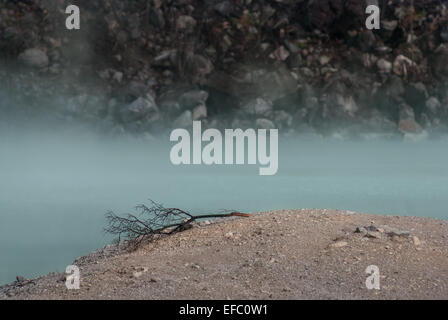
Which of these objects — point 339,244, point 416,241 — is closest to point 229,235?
point 339,244

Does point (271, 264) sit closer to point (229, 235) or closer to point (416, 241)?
point (229, 235)

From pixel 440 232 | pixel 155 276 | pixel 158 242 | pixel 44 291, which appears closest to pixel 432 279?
pixel 440 232

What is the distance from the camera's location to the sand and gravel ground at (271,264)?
234cm

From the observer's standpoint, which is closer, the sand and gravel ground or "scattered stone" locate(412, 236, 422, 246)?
the sand and gravel ground

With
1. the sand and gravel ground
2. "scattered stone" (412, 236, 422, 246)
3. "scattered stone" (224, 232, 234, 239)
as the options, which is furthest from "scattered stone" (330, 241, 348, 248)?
"scattered stone" (224, 232, 234, 239)

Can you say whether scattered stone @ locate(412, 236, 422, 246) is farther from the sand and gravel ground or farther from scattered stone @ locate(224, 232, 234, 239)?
scattered stone @ locate(224, 232, 234, 239)

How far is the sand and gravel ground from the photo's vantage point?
7.68 feet

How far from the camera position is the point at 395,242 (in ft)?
9.75

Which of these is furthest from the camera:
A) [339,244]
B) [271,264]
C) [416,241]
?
[416,241]

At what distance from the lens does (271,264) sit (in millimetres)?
2635

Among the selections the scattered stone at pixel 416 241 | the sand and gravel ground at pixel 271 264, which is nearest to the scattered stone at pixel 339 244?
the sand and gravel ground at pixel 271 264

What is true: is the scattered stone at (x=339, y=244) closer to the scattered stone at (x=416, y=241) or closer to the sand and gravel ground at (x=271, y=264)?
the sand and gravel ground at (x=271, y=264)

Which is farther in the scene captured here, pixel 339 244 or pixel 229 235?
pixel 229 235

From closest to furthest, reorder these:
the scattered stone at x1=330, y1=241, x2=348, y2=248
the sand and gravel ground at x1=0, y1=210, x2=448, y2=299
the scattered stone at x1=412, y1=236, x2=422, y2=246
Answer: the sand and gravel ground at x1=0, y1=210, x2=448, y2=299, the scattered stone at x1=330, y1=241, x2=348, y2=248, the scattered stone at x1=412, y1=236, x2=422, y2=246
